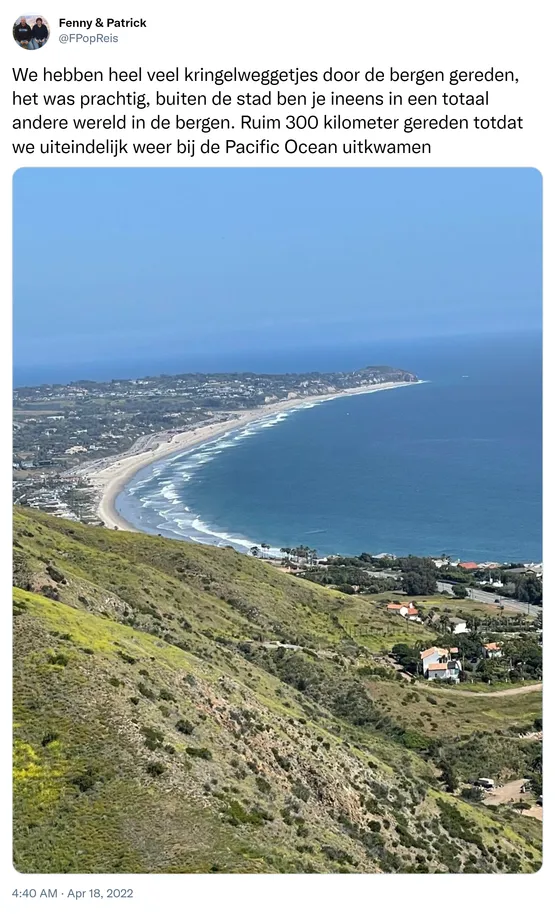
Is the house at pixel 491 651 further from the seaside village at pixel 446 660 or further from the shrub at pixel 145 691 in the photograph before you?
the shrub at pixel 145 691

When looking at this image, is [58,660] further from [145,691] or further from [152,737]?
[152,737]

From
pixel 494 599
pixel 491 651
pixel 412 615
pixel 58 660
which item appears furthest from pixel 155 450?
pixel 58 660

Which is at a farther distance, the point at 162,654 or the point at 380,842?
the point at 162,654
